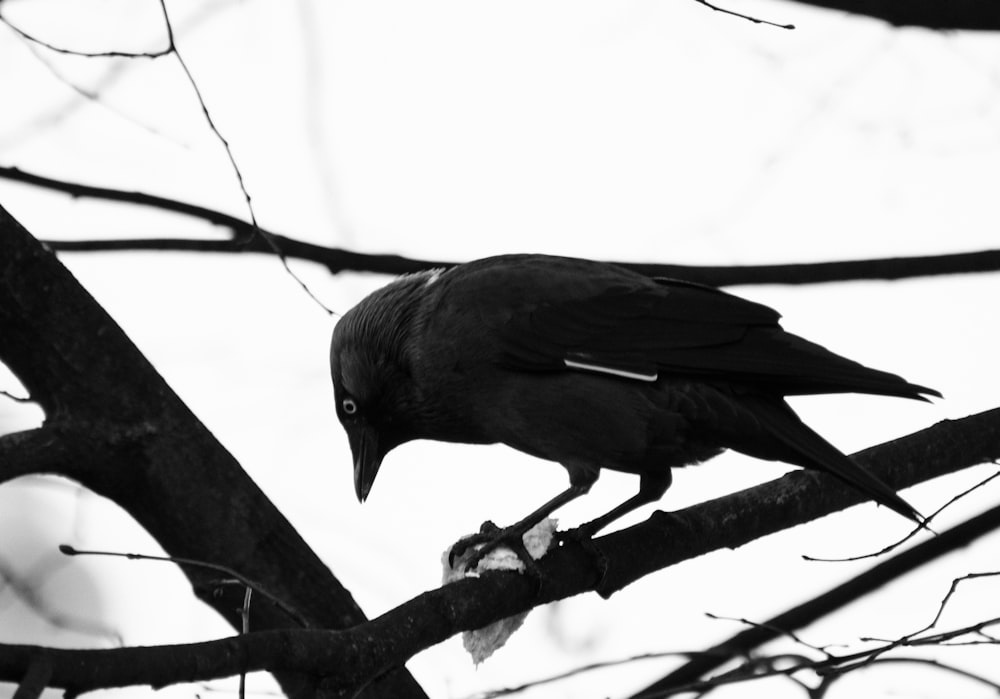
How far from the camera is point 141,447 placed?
3.93 m

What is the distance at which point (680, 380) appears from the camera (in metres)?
4.35

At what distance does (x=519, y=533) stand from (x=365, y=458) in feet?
2.91

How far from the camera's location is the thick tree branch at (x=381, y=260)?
4.87 m

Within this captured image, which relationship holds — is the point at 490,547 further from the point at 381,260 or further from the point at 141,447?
the point at 381,260

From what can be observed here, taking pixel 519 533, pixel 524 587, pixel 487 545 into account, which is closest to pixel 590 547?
pixel 519 533

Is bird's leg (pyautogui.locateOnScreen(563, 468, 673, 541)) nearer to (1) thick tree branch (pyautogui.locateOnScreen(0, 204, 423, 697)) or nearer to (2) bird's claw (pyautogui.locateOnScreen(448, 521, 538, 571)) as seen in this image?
(2) bird's claw (pyautogui.locateOnScreen(448, 521, 538, 571))

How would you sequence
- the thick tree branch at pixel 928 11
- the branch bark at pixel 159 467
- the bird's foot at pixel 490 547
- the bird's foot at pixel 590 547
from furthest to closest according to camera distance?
the thick tree branch at pixel 928 11 < the bird's foot at pixel 590 547 < the bird's foot at pixel 490 547 < the branch bark at pixel 159 467

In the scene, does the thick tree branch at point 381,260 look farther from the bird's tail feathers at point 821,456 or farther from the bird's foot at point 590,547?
the bird's foot at point 590,547

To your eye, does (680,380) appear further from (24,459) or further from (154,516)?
(24,459)

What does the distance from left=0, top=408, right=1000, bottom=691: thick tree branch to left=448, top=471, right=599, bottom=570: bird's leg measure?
0.12m

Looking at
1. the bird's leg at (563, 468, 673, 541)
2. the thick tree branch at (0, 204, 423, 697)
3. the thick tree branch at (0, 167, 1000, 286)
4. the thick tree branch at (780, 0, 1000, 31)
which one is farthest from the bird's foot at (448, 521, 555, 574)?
the thick tree branch at (780, 0, 1000, 31)

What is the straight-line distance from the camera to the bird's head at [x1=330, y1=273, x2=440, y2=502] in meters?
4.70

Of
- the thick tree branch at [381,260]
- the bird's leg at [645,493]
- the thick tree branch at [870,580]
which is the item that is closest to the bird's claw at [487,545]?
the bird's leg at [645,493]

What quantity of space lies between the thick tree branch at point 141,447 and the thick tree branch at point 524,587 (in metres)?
0.65
